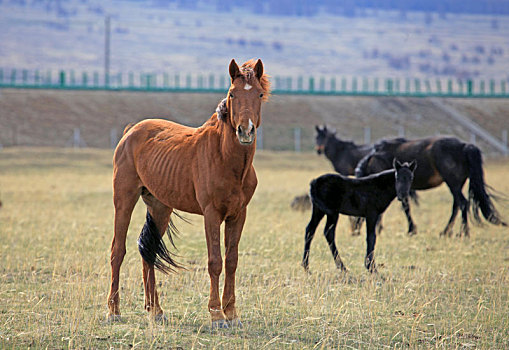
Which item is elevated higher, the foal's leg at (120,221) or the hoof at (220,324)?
the foal's leg at (120,221)

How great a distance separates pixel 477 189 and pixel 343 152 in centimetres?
511

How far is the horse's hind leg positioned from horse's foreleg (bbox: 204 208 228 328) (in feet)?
2.17

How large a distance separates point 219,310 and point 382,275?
3550 mm

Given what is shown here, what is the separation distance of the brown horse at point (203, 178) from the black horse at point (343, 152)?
1012 cm

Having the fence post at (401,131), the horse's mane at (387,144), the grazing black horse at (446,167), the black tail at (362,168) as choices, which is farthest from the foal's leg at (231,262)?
the fence post at (401,131)

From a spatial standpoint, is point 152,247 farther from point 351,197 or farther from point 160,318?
point 351,197

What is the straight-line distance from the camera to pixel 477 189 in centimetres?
1324

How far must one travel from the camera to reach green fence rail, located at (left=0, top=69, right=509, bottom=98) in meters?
58.6

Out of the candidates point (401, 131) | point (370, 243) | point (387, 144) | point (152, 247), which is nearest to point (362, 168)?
point (387, 144)

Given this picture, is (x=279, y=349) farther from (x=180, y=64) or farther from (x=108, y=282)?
(x=180, y=64)

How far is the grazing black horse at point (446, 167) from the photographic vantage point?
43.5 ft

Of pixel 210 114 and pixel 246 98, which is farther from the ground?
pixel 246 98

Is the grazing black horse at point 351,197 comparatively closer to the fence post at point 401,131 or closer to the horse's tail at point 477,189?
the horse's tail at point 477,189

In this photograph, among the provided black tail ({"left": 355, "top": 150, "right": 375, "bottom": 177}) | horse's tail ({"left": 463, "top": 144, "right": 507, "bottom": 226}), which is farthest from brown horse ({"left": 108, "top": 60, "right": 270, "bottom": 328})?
horse's tail ({"left": 463, "top": 144, "right": 507, "bottom": 226})
